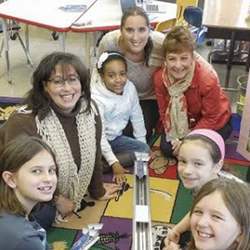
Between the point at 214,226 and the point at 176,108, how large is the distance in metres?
1.44

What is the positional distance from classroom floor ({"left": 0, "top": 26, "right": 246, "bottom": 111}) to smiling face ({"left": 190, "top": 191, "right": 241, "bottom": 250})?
225cm

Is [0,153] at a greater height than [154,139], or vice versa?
[0,153]

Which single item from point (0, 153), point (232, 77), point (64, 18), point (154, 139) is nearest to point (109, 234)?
point (0, 153)

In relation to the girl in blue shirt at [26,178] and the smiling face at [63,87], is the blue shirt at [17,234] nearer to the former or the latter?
the girl in blue shirt at [26,178]

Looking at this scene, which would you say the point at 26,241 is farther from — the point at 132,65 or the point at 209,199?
the point at 132,65

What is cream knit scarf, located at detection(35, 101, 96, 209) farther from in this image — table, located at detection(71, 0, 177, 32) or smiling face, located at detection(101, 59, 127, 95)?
table, located at detection(71, 0, 177, 32)

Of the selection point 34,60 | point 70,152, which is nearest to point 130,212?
point 70,152

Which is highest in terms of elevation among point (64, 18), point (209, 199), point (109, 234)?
point (64, 18)

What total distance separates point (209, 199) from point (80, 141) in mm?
930

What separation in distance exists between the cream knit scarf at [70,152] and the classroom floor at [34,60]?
1592mm

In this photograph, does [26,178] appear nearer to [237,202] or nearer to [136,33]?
[237,202]

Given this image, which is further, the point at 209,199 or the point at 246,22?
the point at 246,22

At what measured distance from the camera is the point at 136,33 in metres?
2.79

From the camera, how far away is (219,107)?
2.81 metres
